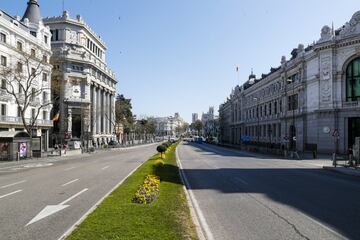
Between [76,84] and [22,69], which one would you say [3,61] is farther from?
[76,84]

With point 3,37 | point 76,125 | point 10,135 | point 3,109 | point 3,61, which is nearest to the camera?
point 10,135

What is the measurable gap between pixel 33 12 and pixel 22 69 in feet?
74.6


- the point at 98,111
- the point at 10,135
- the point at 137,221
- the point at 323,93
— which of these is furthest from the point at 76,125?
the point at 137,221

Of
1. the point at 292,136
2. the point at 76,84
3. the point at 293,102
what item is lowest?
the point at 292,136

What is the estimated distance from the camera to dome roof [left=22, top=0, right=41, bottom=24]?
68.4 meters

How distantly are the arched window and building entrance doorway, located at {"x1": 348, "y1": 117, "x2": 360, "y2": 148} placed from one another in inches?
121

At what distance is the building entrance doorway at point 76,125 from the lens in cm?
8719

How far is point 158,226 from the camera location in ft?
28.2

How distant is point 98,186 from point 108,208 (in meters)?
6.91

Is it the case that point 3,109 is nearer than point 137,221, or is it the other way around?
point 137,221

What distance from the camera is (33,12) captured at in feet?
228

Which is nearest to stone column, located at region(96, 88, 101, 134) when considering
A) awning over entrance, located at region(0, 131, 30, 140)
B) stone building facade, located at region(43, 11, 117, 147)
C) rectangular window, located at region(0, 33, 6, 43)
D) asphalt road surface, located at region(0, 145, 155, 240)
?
stone building facade, located at region(43, 11, 117, 147)

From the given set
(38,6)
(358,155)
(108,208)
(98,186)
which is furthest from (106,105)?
(108,208)

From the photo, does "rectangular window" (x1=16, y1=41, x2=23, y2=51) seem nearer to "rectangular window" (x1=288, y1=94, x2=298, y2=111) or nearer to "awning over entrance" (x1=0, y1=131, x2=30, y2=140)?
"awning over entrance" (x1=0, y1=131, x2=30, y2=140)
